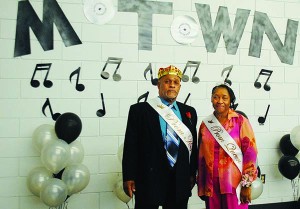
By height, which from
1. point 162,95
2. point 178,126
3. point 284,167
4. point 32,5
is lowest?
point 284,167

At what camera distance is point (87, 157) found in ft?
10.2

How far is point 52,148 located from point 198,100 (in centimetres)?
148

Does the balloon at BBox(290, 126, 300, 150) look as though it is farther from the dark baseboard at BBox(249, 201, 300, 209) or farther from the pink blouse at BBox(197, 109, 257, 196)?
the pink blouse at BBox(197, 109, 257, 196)

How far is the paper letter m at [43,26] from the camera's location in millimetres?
2961

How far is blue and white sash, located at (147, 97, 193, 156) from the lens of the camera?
2.25 metres

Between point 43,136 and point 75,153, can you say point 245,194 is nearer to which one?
point 75,153

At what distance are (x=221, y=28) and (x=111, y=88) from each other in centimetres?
125

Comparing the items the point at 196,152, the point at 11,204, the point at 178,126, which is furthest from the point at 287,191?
the point at 11,204

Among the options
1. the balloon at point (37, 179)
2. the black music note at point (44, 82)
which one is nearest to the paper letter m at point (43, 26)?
the black music note at point (44, 82)

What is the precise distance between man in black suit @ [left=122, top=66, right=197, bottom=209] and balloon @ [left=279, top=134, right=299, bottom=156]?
5.06ft

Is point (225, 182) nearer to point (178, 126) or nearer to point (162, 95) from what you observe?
point (178, 126)

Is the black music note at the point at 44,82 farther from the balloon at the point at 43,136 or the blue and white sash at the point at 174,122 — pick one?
the blue and white sash at the point at 174,122

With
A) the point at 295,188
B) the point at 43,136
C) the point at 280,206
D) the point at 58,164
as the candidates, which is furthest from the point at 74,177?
the point at 295,188

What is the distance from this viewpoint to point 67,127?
2.67 metres
